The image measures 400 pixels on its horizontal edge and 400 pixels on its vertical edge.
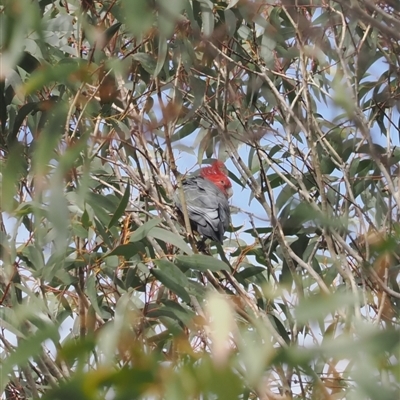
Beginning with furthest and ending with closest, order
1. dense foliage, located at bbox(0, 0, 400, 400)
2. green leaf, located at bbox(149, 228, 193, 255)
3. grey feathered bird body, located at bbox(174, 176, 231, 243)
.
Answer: grey feathered bird body, located at bbox(174, 176, 231, 243), green leaf, located at bbox(149, 228, 193, 255), dense foliage, located at bbox(0, 0, 400, 400)

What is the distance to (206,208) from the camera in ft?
9.16

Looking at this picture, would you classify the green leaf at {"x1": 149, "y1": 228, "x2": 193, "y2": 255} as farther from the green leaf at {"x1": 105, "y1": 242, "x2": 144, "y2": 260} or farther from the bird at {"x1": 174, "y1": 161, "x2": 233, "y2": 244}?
the bird at {"x1": 174, "y1": 161, "x2": 233, "y2": 244}

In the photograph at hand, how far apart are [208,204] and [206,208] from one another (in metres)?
0.03

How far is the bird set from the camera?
2629 mm

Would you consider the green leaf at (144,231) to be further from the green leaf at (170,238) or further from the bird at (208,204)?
the bird at (208,204)

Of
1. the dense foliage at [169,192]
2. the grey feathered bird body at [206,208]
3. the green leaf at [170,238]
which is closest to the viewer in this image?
the dense foliage at [169,192]

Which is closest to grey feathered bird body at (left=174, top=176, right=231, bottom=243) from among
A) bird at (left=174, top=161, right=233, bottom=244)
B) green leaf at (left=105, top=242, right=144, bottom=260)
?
bird at (left=174, top=161, right=233, bottom=244)

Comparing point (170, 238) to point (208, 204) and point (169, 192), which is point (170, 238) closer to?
point (169, 192)

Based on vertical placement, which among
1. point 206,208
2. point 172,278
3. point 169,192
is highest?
point 206,208

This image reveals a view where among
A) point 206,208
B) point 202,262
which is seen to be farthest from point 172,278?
point 206,208

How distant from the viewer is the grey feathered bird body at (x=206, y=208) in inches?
103

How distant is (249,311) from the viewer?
1714 millimetres

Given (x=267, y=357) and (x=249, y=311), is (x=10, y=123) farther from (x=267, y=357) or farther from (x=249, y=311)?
(x=267, y=357)

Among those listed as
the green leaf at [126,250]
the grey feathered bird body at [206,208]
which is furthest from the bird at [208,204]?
the green leaf at [126,250]
